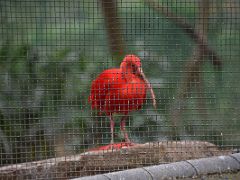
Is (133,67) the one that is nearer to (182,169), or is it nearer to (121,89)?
(121,89)

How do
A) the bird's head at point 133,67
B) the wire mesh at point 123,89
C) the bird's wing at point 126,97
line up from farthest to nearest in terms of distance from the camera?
1. the bird's head at point 133,67
2. the bird's wing at point 126,97
3. the wire mesh at point 123,89

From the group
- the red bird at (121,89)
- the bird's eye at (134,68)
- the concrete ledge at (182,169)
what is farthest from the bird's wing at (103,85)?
the concrete ledge at (182,169)

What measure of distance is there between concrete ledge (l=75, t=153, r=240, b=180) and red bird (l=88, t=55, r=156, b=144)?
0.63 m

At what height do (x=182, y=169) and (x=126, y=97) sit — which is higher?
(x=126, y=97)

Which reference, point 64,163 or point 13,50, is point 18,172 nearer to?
point 64,163

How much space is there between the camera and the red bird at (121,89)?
3.48 m

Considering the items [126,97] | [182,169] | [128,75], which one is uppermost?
[128,75]

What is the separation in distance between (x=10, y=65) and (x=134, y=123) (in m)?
1.13

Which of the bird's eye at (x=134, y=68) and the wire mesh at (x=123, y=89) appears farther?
the bird's eye at (x=134, y=68)

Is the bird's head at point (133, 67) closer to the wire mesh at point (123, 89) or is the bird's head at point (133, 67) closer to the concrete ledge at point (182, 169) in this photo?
the wire mesh at point (123, 89)

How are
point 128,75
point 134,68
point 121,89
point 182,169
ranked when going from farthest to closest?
point 134,68 → point 128,75 → point 121,89 → point 182,169

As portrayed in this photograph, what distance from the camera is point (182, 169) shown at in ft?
9.30

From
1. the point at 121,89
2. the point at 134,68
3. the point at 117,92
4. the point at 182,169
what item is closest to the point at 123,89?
the point at 121,89

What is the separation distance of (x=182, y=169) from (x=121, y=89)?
81 cm
